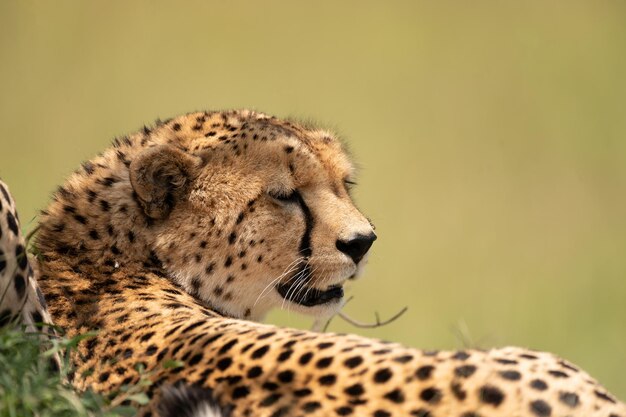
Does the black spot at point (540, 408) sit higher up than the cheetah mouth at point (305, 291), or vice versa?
the black spot at point (540, 408)

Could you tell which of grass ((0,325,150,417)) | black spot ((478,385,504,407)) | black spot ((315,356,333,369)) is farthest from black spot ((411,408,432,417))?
grass ((0,325,150,417))

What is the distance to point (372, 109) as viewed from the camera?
11.6m

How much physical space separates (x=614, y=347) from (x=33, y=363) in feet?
18.7

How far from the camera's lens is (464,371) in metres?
2.58

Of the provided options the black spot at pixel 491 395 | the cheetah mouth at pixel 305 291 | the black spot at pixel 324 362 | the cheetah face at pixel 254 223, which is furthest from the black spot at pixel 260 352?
the cheetah mouth at pixel 305 291

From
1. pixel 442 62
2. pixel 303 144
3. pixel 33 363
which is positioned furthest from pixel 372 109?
pixel 33 363

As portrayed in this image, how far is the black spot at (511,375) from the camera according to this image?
2.57 meters

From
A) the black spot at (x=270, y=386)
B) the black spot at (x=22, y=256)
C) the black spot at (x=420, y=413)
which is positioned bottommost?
the black spot at (x=420, y=413)

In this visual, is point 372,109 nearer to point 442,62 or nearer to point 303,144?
point 442,62

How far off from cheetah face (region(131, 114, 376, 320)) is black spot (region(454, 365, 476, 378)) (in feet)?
3.67

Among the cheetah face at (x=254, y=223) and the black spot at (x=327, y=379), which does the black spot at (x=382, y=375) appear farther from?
the cheetah face at (x=254, y=223)

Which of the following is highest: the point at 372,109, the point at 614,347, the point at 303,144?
the point at 303,144

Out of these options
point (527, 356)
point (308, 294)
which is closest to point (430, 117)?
point (308, 294)

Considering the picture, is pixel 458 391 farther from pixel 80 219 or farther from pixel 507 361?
pixel 80 219
